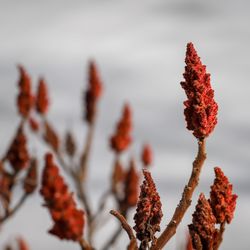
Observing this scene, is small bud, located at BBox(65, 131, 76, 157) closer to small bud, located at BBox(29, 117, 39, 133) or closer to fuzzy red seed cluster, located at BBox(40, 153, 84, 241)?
small bud, located at BBox(29, 117, 39, 133)

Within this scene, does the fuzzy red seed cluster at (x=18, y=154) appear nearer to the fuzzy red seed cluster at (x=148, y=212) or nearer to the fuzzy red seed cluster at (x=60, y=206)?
the fuzzy red seed cluster at (x=60, y=206)

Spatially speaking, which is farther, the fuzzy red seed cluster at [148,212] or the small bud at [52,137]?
the small bud at [52,137]

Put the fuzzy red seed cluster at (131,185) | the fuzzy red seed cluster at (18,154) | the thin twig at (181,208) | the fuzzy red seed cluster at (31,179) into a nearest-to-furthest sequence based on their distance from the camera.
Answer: the thin twig at (181,208), the fuzzy red seed cluster at (18,154), the fuzzy red seed cluster at (31,179), the fuzzy red seed cluster at (131,185)

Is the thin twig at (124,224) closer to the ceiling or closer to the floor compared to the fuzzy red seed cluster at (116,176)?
closer to the floor

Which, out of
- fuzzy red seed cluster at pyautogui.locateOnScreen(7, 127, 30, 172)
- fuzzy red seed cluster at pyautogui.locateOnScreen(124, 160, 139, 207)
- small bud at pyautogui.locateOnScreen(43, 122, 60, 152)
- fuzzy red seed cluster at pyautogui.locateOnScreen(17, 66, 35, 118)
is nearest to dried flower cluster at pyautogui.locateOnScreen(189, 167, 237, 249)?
fuzzy red seed cluster at pyautogui.locateOnScreen(7, 127, 30, 172)

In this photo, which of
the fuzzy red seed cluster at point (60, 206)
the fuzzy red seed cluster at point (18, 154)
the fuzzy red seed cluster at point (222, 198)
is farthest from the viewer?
the fuzzy red seed cluster at point (18, 154)

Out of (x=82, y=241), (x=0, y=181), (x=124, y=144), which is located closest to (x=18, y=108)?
(x=0, y=181)

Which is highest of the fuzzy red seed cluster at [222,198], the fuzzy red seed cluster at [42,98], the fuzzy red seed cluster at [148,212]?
the fuzzy red seed cluster at [42,98]

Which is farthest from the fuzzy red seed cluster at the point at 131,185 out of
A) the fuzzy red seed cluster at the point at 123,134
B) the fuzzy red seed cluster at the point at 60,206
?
the fuzzy red seed cluster at the point at 60,206
